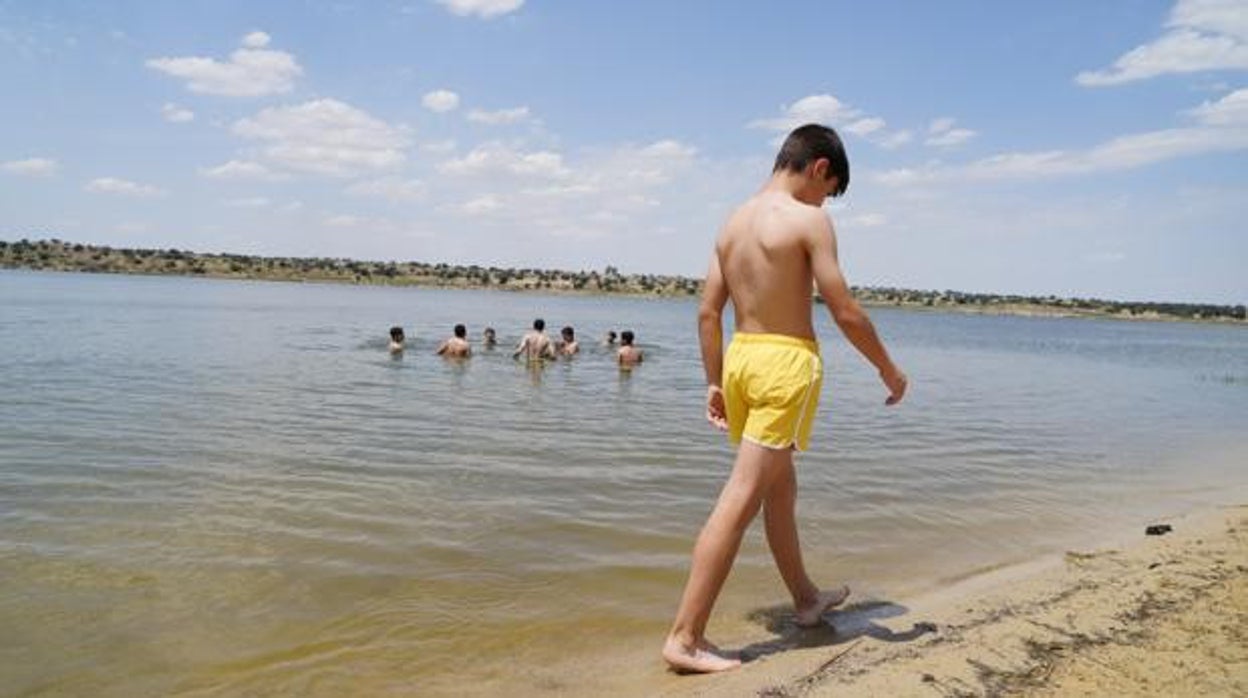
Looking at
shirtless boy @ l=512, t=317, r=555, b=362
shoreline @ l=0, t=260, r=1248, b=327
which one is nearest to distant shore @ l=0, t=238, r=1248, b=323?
shoreline @ l=0, t=260, r=1248, b=327

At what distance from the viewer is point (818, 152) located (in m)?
4.03

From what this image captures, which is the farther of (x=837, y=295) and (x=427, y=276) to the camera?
(x=427, y=276)

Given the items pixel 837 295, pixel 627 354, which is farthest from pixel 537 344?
→ pixel 837 295

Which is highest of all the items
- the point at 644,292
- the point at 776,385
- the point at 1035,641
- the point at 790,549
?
the point at 644,292

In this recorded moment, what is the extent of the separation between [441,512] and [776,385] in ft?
11.6

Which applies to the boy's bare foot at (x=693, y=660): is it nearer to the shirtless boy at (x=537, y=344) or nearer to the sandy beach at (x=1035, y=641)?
the sandy beach at (x=1035, y=641)

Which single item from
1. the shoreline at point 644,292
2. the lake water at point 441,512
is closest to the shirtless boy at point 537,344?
the lake water at point 441,512

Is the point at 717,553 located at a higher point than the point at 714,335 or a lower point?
lower

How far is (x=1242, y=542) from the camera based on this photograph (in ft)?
20.1

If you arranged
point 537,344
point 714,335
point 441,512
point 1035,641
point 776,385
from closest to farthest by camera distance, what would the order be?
point 776,385
point 1035,641
point 714,335
point 441,512
point 537,344

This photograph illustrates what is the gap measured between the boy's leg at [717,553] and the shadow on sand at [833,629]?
332mm

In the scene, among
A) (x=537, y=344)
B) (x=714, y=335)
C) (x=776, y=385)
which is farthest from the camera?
(x=537, y=344)

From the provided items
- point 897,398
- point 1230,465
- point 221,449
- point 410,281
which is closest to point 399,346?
point 221,449

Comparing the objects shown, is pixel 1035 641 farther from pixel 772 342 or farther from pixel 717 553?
pixel 772 342
